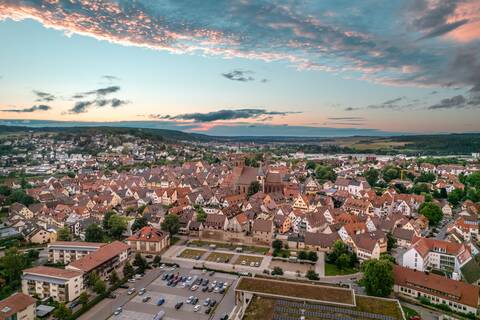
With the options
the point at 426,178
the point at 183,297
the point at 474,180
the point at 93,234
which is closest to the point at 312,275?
the point at 183,297

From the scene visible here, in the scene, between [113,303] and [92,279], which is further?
[92,279]

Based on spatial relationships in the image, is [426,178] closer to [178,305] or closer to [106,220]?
[106,220]

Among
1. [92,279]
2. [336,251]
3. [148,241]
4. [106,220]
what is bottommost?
[92,279]

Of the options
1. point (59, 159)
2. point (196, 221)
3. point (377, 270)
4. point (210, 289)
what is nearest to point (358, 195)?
point (196, 221)

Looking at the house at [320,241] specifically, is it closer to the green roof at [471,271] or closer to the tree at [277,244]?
the tree at [277,244]

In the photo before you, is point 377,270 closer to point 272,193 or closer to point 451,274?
point 451,274

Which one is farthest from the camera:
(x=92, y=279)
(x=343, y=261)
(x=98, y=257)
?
(x=343, y=261)
